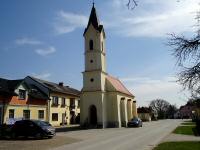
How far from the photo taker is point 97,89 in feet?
155

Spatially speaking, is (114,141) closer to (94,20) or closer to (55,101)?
(55,101)

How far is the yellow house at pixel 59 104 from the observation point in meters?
49.6

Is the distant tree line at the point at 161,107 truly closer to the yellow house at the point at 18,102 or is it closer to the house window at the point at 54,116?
the house window at the point at 54,116

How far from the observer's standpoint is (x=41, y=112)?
4559 cm

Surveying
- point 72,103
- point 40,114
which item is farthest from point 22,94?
point 72,103

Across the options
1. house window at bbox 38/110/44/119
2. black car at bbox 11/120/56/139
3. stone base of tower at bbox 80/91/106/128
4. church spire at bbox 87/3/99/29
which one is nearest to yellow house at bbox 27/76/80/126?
house window at bbox 38/110/44/119

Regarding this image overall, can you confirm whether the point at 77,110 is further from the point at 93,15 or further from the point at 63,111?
the point at 93,15

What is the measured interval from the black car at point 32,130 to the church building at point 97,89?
795 inches

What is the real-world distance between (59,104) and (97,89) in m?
9.02

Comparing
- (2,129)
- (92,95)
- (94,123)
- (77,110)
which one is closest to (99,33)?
(92,95)

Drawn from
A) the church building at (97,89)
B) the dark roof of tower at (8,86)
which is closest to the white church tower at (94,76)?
the church building at (97,89)

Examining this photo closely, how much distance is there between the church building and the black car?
20203 mm

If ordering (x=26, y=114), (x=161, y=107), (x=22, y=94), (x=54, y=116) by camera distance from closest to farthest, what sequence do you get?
(x=22, y=94), (x=26, y=114), (x=54, y=116), (x=161, y=107)

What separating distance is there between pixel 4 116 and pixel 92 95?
48.1 ft
